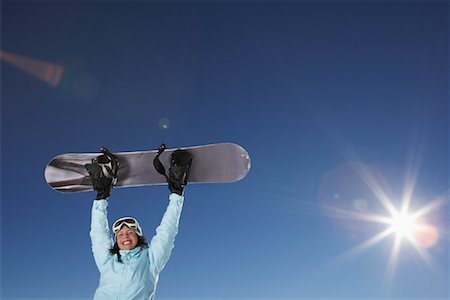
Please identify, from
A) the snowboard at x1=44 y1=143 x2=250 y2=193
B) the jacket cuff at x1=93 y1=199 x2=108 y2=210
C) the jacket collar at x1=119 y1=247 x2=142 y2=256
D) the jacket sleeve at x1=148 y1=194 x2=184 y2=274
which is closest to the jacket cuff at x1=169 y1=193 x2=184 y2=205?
the jacket sleeve at x1=148 y1=194 x2=184 y2=274

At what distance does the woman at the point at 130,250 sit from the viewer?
480 cm

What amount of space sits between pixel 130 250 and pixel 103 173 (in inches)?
54.0

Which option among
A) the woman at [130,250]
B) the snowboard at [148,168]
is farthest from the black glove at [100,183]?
the snowboard at [148,168]

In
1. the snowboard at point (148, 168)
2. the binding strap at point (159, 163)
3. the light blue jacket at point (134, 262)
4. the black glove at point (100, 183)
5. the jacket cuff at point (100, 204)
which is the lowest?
the light blue jacket at point (134, 262)

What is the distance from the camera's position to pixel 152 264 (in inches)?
195

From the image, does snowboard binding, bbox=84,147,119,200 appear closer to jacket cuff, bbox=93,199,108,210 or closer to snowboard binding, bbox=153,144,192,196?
jacket cuff, bbox=93,199,108,210

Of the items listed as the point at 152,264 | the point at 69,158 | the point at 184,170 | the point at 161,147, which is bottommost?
the point at 152,264

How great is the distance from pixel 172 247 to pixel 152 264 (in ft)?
0.94

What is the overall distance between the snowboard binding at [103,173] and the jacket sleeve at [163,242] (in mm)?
943

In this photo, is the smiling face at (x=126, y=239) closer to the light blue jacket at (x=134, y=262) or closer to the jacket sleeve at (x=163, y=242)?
the light blue jacket at (x=134, y=262)

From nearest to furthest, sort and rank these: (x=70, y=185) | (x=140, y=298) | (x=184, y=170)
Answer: (x=140, y=298), (x=184, y=170), (x=70, y=185)

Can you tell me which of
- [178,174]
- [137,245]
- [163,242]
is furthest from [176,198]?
[137,245]

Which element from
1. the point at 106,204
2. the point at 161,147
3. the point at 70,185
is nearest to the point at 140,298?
the point at 106,204

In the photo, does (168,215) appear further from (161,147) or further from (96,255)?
(161,147)
